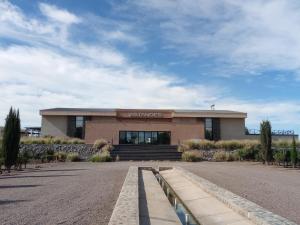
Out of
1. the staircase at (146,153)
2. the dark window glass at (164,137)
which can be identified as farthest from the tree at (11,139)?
the dark window glass at (164,137)

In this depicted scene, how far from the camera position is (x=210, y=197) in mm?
10586

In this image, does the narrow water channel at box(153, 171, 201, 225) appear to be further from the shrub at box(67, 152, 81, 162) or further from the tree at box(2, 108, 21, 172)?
the shrub at box(67, 152, 81, 162)

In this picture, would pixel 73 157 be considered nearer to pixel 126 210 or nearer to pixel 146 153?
pixel 146 153

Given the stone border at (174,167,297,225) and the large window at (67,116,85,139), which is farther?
the large window at (67,116,85,139)

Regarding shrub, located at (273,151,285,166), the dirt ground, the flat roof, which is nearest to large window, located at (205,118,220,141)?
the flat roof

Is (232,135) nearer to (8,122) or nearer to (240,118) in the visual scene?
(240,118)

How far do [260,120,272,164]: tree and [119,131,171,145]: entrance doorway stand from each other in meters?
16.0

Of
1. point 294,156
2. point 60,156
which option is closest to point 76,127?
point 60,156

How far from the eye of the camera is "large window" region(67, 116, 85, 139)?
41.6 metres

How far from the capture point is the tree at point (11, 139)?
20.2 metres

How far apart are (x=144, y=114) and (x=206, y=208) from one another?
105 ft

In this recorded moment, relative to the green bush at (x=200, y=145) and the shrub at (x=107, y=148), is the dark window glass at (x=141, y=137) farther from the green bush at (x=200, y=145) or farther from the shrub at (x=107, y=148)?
the green bush at (x=200, y=145)

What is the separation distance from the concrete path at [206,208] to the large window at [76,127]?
2870 cm

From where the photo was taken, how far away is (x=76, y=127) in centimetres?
4175
